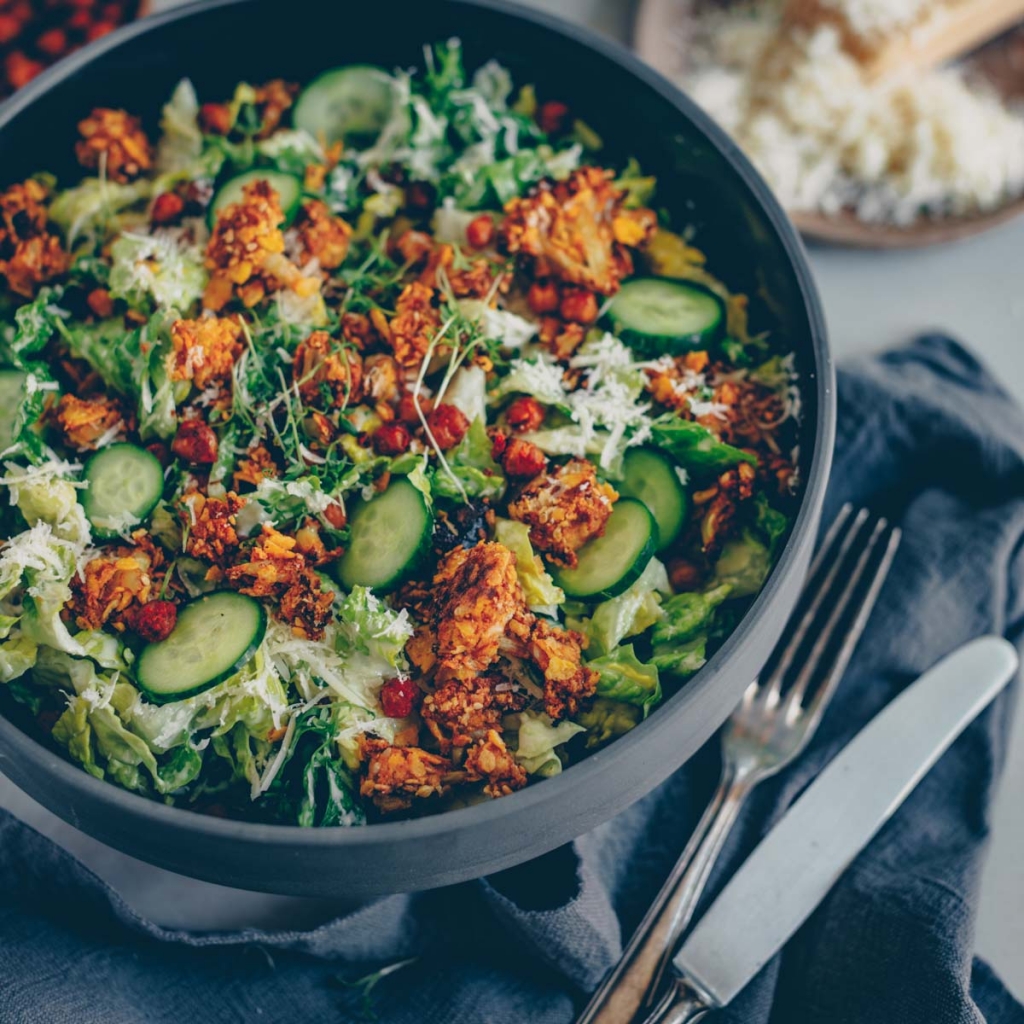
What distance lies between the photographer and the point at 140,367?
2561mm

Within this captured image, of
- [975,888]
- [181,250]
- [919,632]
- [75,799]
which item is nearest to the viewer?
[75,799]

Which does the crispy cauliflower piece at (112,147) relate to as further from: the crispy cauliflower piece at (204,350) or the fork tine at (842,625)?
the fork tine at (842,625)

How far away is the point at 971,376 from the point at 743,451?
1.57 metres

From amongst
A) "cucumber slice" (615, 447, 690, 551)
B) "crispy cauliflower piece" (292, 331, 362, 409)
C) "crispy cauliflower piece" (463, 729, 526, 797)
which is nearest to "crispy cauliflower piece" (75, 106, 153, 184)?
"crispy cauliflower piece" (292, 331, 362, 409)

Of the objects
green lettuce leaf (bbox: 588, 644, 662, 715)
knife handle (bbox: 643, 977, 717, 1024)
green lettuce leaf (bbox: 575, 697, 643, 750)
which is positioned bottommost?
knife handle (bbox: 643, 977, 717, 1024)

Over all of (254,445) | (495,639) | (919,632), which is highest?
(254,445)

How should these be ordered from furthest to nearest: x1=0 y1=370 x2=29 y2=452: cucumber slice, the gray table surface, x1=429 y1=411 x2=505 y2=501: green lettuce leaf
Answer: the gray table surface < x1=0 y1=370 x2=29 y2=452: cucumber slice < x1=429 y1=411 x2=505 y2=501: green lettuce leaf

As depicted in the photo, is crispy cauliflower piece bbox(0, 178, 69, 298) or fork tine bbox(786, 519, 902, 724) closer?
crispy cauliflower piece bbox(0, 178, 69, 298)

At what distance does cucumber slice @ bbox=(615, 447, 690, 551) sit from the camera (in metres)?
2.54

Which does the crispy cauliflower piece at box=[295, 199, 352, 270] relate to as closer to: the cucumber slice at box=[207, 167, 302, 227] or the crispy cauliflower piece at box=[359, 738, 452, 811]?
the cucumber slice at box=[207, 167, 302, 227]

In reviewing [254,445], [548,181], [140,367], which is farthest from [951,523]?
[140,367]

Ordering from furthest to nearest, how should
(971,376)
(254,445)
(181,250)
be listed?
(971,376)
(181,250)
(254,445)

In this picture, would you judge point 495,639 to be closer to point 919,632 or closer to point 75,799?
point 75,799

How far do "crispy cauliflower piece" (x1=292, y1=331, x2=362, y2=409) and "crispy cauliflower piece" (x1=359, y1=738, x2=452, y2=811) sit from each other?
29.3 inches
